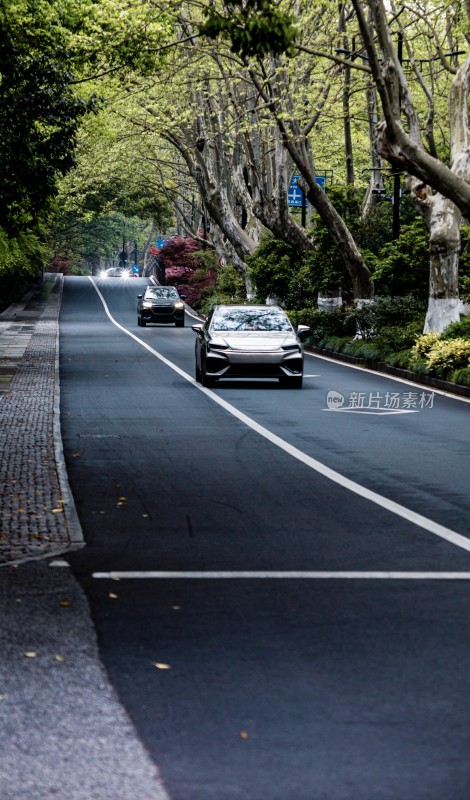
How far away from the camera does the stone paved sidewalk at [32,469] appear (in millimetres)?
9250

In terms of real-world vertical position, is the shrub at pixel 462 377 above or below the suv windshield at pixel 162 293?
below

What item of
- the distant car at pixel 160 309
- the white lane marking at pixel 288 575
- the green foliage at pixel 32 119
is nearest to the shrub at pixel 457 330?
the green foliage at pixel 32 119

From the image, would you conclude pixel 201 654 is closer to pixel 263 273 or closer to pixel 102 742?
pixel 102 742

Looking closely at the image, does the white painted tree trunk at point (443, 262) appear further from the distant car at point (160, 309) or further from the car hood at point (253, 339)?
the distant car at point (160, 309)

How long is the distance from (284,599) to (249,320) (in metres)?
18.6

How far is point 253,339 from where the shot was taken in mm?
24891

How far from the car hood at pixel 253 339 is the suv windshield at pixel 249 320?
41 cm

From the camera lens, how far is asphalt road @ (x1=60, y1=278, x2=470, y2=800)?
491 cm

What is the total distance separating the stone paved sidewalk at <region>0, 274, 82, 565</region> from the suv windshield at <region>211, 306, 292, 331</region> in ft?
11.6

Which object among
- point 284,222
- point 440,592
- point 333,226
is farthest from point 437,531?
point 284,222

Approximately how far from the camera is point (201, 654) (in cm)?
633

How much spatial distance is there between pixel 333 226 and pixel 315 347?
3882mm

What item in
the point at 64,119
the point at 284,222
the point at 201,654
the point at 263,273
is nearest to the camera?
the point at 201,654

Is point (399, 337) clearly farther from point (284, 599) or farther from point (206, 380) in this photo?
point (284, 599)
